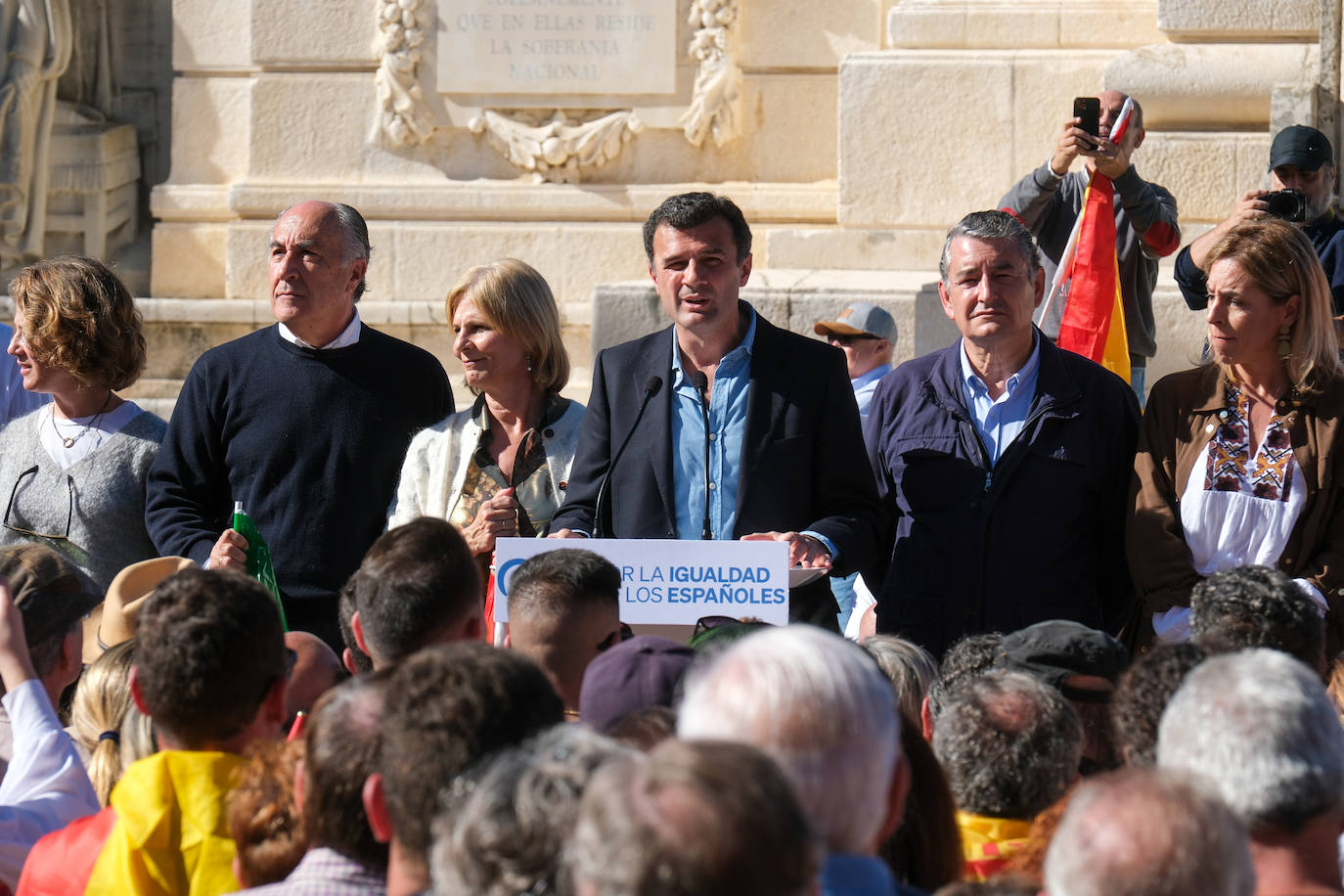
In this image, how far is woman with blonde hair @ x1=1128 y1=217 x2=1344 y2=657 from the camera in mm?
4273

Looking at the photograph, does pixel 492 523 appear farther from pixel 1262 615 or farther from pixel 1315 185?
pixel 1315 185

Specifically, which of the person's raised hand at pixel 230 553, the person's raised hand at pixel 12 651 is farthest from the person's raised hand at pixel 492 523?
the person's raised hand at pixel 12 651

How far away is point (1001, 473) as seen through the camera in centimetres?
450

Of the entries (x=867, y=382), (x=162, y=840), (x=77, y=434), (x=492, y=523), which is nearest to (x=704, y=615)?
(x=492, y=523)

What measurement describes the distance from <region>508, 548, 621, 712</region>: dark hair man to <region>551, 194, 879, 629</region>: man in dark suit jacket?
0.88 metres

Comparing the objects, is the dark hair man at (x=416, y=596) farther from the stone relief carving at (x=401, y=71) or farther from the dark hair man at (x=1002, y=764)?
the stone relief carving at (x=401, y=71)

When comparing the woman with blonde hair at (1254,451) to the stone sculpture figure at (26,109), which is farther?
the stone sculpture figure at (26,109)

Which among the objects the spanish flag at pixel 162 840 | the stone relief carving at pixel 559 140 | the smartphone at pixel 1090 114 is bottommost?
the spanish flag at pixel 162 840

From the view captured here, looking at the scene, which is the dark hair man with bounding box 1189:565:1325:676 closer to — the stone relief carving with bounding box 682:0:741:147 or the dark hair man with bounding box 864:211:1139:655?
the dark hair man with bounding box 864:211:1139:655

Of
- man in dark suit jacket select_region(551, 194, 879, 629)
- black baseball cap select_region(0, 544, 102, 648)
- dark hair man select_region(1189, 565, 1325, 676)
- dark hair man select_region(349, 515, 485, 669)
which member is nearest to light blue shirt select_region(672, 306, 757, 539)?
man in dark suit jacket select_region(551, 194, 879, 629)

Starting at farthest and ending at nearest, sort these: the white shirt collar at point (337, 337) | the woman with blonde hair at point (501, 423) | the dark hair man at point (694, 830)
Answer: the white shirt collar at point (337, 337)
the woman with blonde hair at point (501, 423)
the dark hair man at point (694, 830)

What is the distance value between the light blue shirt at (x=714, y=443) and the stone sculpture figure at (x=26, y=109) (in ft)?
20.1

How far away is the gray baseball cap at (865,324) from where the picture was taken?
6777mm

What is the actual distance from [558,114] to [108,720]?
6265 millimetres
